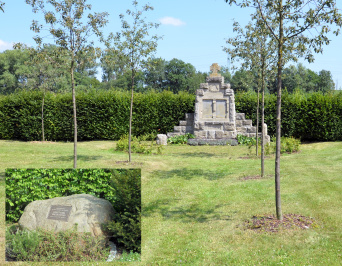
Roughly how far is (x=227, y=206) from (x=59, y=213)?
4178 millimetres

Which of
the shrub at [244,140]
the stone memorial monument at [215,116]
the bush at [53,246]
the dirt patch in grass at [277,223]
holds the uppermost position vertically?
the stone memorial monument at [215,116]

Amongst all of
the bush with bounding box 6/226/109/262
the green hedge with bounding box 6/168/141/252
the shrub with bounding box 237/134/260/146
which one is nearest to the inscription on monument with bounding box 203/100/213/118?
the shrub with bounding box 237/134/260/146

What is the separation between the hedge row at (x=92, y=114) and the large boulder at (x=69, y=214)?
16405 millimetres

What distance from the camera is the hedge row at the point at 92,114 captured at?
21.3m

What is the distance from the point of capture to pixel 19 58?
5438 cm

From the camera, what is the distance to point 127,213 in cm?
462

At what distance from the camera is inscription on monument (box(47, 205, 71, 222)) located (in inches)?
186

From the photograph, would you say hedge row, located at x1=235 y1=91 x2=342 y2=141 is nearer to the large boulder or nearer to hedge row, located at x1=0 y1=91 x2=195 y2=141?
hedge row, located at x1=0 y1=91 x2=195 y2=141

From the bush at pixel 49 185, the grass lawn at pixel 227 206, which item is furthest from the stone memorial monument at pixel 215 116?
the bush at pixel 49 185

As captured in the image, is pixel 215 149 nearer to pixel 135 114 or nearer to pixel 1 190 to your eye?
pixel 135 114

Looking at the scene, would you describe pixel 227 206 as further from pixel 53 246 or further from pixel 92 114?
pixel 92 114

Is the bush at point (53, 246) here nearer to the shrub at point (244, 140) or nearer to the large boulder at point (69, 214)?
the large boulder at point (69, 214)

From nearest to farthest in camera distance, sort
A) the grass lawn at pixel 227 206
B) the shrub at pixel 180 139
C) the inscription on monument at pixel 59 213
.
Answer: the inscription on monument at pixel 59 213 → the grass lawn at pixel 227 206 → the shrub at pixel 180 139

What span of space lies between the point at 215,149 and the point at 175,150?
6.77 feet
